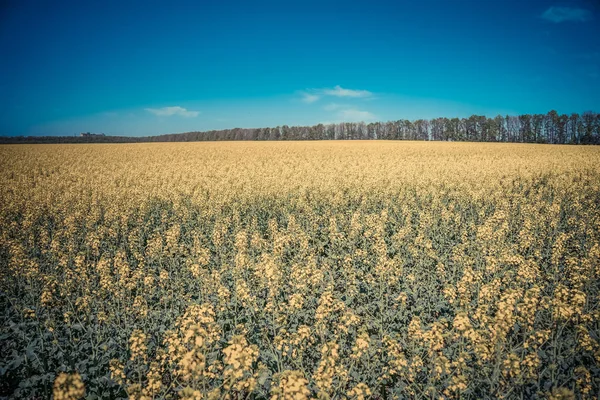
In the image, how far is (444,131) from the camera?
11775 centimetres

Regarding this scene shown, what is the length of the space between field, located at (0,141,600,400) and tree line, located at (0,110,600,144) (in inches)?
4033

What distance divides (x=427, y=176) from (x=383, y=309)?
18.5 m

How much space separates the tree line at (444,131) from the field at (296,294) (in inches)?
4033

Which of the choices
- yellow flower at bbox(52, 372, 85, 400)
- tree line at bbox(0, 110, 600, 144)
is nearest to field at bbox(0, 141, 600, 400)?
yellow flower at bbox(52, 372, 85, 400)

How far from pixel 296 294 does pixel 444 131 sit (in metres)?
127

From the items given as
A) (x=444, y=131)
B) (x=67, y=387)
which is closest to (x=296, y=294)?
(x=67, y=387)

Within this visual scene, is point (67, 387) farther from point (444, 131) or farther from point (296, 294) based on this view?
point (444, 131)

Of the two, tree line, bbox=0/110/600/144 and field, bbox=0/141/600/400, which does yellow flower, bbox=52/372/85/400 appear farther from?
tree line, bbox=0/110/600/144

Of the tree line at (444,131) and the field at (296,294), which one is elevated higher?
the tree line at (444,131)

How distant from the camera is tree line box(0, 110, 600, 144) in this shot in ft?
322

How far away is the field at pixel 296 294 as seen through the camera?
211 inches

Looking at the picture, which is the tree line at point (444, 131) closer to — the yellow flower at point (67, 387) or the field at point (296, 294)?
the field at point (296, 294)

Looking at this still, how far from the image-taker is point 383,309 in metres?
8.20

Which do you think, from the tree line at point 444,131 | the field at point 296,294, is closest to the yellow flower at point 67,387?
the field at point 296,294
